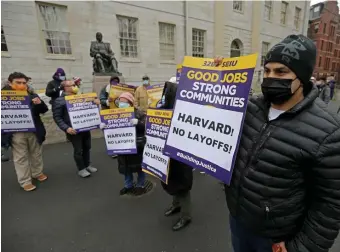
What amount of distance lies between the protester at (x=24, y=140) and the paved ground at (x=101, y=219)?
12.3 inches

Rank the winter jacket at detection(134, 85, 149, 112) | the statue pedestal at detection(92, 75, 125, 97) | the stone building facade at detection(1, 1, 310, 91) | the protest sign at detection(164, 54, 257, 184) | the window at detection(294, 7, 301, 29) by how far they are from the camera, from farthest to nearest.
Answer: the window at detection(294, 7, 301, 29)
the stone building facade at detection(1, 1, 310, 91)
the statue pedestal at detection(92, 75, 125, 97)
the winter jacket at detection(134, 85, 149, 112)
the protest sign at detection(164, 54, 257, 184)

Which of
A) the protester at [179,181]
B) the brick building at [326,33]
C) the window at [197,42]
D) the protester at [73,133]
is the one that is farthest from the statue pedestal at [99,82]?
the brick building at [326,33]

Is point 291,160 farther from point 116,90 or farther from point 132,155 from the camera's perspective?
point 116,90

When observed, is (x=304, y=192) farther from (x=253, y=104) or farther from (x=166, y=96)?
A: (x=166, y=96)

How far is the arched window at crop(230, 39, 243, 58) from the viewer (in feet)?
60.2

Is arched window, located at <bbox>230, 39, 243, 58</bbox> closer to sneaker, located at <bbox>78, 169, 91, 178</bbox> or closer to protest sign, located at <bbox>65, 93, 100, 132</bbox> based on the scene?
protest sign, located at <bbox>65, 93, 100, 132</bbox>

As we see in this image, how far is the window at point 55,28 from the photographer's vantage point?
34.3 feet

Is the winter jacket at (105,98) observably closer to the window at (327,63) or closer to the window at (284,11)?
the window at (284,11)

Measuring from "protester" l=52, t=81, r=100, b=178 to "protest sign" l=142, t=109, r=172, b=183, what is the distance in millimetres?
1917

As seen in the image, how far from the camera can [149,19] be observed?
43.4 feet

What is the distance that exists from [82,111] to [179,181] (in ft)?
8.03

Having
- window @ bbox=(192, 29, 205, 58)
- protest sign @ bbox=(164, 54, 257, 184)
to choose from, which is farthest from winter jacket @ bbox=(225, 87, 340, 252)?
window @ bbox=(192, 29, 205, 58)

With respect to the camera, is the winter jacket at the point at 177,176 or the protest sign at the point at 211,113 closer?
the protest sign at the point at 211,113

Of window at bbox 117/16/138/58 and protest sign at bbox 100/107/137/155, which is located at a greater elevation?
window at bbox 117/16/138/58
